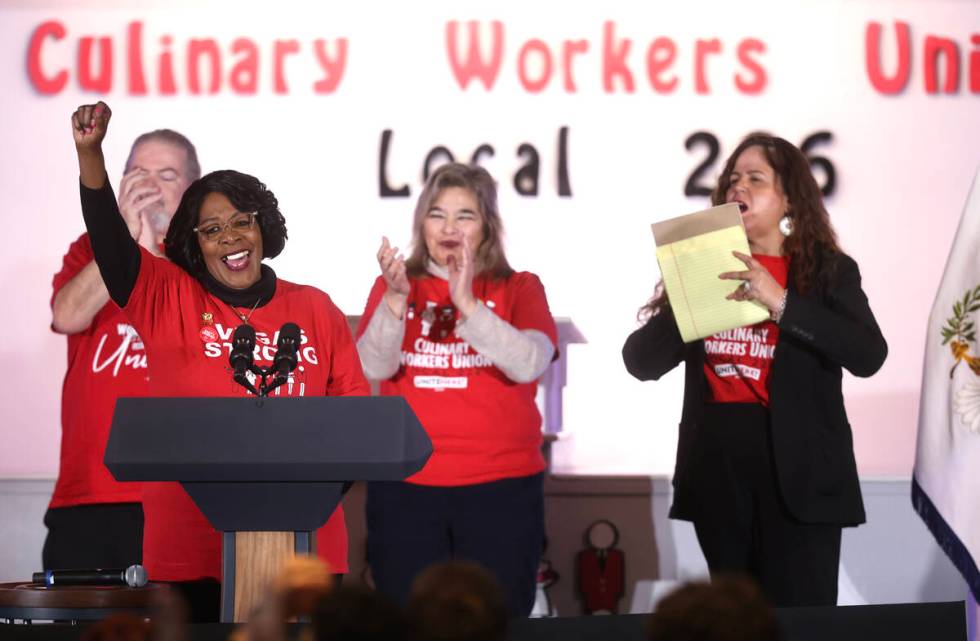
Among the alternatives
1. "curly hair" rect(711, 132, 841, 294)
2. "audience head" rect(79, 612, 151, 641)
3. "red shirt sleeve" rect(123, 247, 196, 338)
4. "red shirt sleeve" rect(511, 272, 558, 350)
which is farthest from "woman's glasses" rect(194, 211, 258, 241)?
"audience head" rect(79, 612, 151, 641)

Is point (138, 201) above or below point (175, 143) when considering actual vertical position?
below

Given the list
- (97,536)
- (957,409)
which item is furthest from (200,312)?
(957,409)

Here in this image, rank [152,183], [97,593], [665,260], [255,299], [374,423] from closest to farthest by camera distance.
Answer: [374,423]
[97,593]
[255,299]
[665,260]
[152,183]

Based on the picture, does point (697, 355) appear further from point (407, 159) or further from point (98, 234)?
point (407, 159)

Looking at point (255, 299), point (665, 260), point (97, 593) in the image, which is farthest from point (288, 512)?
point (665, 260)

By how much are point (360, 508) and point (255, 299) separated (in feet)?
5.69

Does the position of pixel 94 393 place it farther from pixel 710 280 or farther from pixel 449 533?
pixel 710 280

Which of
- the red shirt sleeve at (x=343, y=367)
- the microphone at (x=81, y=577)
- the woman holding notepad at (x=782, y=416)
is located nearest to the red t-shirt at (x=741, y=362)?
the woman holding notepad at (x=782, y=416)

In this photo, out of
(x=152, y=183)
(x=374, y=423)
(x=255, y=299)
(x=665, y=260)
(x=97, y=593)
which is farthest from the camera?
(x=152, y=183)

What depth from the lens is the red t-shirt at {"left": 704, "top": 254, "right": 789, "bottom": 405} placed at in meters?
2.62

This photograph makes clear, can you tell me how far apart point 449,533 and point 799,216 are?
110cm

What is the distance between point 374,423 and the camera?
157cm

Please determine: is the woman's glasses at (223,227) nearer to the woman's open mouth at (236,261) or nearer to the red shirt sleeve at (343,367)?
the woman's open mouth at (236,261)

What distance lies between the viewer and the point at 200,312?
7.18 feet
